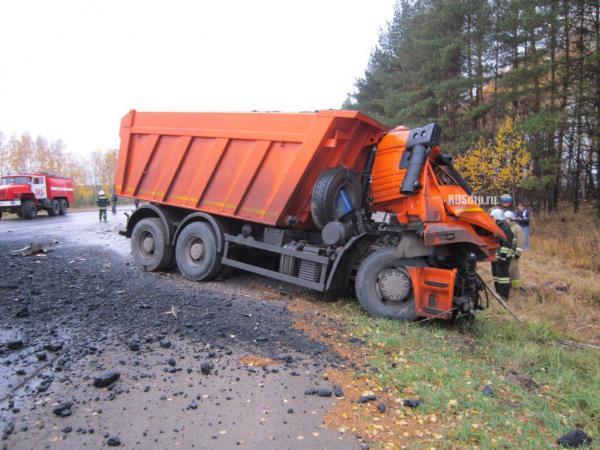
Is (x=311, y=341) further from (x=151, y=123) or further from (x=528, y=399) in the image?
(x=151, y=123)

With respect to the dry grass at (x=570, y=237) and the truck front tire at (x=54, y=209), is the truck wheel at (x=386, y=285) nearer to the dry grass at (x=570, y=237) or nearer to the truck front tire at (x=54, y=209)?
the dry grass at (x=570, y=237)

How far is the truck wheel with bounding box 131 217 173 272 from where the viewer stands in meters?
7.16

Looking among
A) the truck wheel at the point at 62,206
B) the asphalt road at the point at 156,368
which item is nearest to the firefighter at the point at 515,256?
the asphalt road at the point at 156,368

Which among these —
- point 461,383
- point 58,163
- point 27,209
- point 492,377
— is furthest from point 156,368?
point 58,163

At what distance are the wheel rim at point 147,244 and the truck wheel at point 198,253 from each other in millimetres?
538

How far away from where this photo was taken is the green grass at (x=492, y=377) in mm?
2859

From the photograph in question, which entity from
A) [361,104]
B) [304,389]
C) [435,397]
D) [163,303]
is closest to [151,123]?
[163,303]

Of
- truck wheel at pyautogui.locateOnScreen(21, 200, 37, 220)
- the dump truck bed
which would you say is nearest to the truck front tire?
truck wheel at pyautogui.locateOnScreen(21, 200, 37, 220)

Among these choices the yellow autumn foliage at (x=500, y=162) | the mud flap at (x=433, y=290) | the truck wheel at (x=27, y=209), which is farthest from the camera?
the truck wheel at (x=27, y=209)

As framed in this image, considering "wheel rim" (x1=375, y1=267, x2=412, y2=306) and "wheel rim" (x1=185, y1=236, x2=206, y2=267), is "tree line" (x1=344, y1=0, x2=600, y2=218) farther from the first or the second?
"wheel rim" (x1=185, y1=236, x2=206, y2=267)

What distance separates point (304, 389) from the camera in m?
3.29

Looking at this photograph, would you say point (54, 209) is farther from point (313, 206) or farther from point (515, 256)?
point (515, 256)

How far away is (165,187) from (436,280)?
14.6ft

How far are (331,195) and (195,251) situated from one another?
2484 mm
